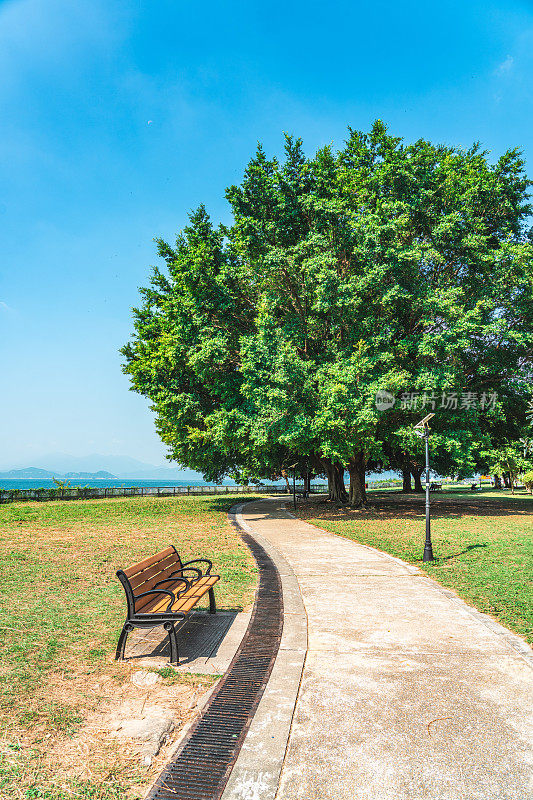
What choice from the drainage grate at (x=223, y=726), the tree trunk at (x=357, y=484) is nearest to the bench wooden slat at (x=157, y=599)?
the drainage grate at (x=223, y=726)

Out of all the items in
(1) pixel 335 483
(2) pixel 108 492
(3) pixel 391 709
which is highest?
(1) pixel 335 483

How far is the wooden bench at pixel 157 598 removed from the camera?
5090 mm

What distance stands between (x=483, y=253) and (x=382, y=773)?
21.7 m

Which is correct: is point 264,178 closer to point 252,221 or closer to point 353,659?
point 252,221

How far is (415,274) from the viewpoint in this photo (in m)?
20.1

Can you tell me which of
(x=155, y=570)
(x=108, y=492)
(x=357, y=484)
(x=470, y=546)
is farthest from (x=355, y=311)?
(x=108, y=492)

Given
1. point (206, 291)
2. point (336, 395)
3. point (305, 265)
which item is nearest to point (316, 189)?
point (305, 265)

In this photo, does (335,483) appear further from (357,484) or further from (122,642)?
(122,642)

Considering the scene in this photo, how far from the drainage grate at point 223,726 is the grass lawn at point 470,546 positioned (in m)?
3.27

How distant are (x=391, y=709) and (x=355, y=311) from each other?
1764cm

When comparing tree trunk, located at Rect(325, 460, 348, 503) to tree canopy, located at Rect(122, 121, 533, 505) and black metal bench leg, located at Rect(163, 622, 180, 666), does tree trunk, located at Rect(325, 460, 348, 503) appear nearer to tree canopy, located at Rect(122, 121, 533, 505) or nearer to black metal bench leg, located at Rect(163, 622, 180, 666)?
tree canopy, located at Rect(122, 121, 533, 505)

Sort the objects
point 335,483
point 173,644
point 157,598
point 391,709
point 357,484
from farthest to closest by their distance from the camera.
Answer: point 335,483 < point 357,484 < point 157,598 < point 173,644 < point 391,709

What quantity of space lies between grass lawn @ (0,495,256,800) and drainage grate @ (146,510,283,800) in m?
0.24

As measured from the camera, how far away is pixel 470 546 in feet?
41.0
